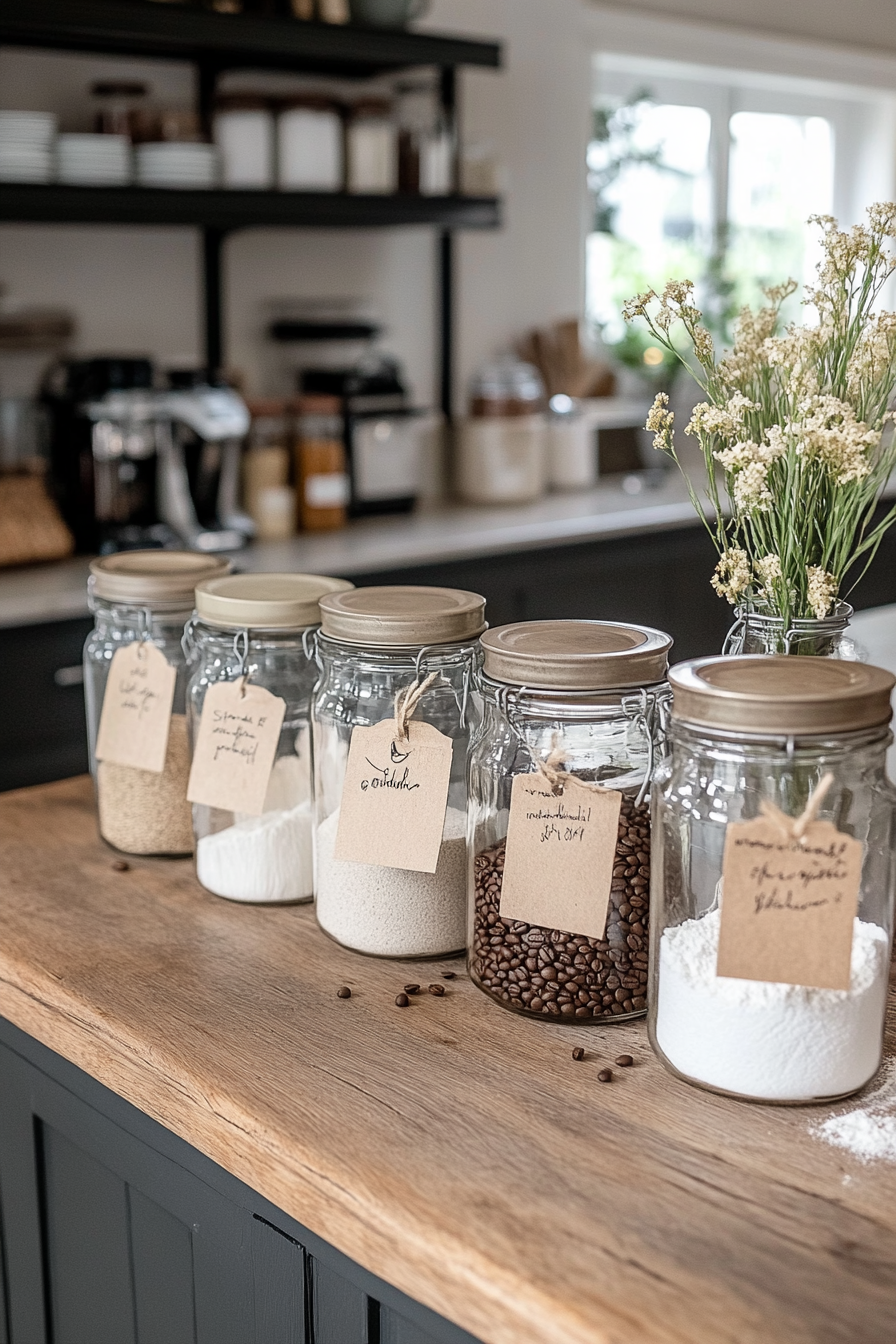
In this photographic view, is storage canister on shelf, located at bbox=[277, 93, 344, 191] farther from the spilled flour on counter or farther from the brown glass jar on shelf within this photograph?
the spilled flour on counter

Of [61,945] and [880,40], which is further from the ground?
[880,40]

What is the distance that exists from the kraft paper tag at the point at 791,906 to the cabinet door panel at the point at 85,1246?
51cm

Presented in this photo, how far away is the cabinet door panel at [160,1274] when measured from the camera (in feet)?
3.17

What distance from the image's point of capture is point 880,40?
4754 millimetres

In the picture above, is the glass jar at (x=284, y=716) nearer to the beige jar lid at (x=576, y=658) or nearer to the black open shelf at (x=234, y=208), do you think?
the beige jar lid at (x=576, y=658)

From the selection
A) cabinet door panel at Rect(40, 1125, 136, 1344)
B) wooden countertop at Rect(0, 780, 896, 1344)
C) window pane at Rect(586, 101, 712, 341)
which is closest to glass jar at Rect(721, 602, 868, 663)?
wooden countertop at Rect(0, 780, 896, 1344)

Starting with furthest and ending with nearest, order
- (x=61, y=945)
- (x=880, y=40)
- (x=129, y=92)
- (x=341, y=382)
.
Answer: (x=880, y=40) < (x=341, y=382) < (x=129, y=92) < (x=61, y=945)

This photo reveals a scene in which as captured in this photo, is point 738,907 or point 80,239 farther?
point 80,239

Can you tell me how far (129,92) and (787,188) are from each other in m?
2.61

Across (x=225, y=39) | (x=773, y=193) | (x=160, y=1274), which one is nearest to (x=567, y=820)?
(x=160, y=1274)

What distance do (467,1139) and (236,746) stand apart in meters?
0.40

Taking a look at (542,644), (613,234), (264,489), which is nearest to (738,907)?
(542,644)

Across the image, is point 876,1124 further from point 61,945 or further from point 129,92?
point 129,92

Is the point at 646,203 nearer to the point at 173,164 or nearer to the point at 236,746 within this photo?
the point at 173,164
